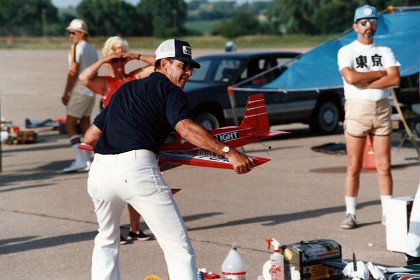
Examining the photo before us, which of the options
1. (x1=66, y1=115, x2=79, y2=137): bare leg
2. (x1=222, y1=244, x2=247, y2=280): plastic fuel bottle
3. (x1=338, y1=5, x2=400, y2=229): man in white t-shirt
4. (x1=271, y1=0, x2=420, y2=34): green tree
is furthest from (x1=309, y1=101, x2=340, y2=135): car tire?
(x1=271, y1=0, x2=420, y2=34): green tree

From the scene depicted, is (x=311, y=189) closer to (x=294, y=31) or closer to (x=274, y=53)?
(x=274, y=53)

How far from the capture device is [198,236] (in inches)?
354

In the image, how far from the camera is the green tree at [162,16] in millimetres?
72875

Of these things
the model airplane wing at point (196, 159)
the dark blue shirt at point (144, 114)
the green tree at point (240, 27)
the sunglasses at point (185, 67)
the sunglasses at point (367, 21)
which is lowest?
the green tree at point (240, 27)

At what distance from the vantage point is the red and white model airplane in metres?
6.15

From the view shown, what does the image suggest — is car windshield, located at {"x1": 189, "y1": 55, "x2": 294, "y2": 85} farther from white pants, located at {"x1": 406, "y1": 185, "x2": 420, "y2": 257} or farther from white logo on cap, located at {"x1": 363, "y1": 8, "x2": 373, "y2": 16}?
white pants, located at {"x1": 406, "y1": 185, "x2": 420, "y2": 257}

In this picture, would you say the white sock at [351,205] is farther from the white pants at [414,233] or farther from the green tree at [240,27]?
the green tree at [240,27]

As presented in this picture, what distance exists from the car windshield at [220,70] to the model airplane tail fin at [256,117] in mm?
9029

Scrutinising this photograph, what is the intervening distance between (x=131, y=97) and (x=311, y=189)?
578 centimetres

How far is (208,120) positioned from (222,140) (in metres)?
9.29

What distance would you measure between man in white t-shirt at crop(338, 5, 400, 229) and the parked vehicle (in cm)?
585

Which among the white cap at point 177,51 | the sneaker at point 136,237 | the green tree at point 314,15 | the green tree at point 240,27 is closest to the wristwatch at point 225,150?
the white cap at point 177,51

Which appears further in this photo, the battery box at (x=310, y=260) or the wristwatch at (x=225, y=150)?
the battery box at (x=310, y=260)

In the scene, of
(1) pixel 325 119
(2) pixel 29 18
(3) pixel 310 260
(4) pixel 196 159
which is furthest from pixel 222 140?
(2) pixel 29 18
